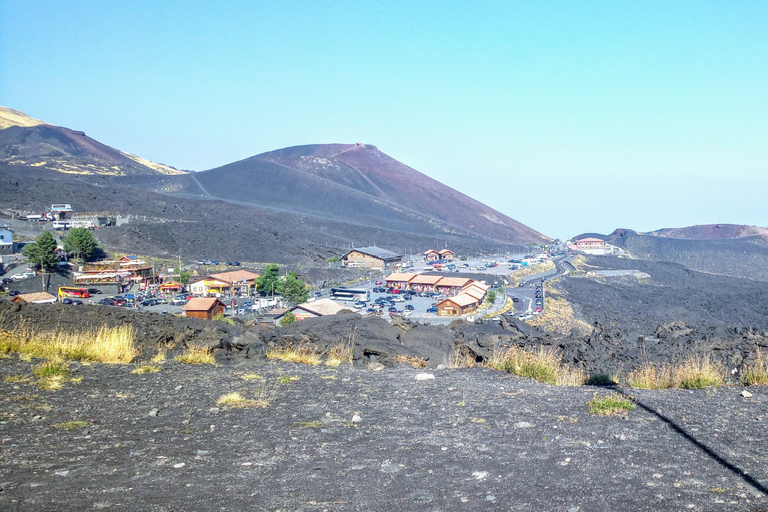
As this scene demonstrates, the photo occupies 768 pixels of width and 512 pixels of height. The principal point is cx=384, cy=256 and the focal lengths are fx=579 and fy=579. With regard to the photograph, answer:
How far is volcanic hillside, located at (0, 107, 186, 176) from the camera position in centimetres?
9769

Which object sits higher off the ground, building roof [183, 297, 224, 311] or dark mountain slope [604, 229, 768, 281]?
dark mountain slope [604, 229, 768, 281]

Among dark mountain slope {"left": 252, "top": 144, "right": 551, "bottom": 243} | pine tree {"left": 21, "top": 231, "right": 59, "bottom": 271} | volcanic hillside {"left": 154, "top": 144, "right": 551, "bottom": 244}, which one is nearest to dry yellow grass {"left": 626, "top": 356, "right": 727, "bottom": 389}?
pine tree {"left": 21, "top": 231, "right": 59, "bottom": 271}

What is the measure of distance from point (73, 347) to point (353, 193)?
97.3 m

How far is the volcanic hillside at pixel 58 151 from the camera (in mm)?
97688

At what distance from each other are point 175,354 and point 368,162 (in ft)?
440

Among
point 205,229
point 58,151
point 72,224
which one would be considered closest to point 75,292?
point 72,224

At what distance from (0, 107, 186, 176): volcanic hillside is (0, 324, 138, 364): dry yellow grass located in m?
98.9

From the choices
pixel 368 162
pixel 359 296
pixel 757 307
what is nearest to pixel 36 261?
pixel 359 296

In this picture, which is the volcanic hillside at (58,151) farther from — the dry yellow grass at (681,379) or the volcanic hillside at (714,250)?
the dry yellow grass at (681,379)

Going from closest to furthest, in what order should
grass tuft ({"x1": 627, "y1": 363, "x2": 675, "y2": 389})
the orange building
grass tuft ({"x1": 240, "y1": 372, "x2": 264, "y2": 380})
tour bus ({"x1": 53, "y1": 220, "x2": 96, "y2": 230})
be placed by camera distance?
grass tuft ({"x1": 240, "y1": 372, "x2": 264, "y2": 380}) → grass tuft ({"x1": 627, "y1": 363, "x2": 675, "y2": 389}) → the orange building → tour bus ({"x1": 53, "y1": 220, "x2": 96, "y2": 230})

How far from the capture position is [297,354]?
Result: 247 inches

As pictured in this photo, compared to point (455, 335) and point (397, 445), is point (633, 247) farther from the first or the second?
point (397, 445)

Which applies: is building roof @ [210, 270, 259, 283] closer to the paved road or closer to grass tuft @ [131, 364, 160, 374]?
the paved road

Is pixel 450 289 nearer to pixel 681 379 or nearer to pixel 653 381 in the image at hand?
pixel 653 381
